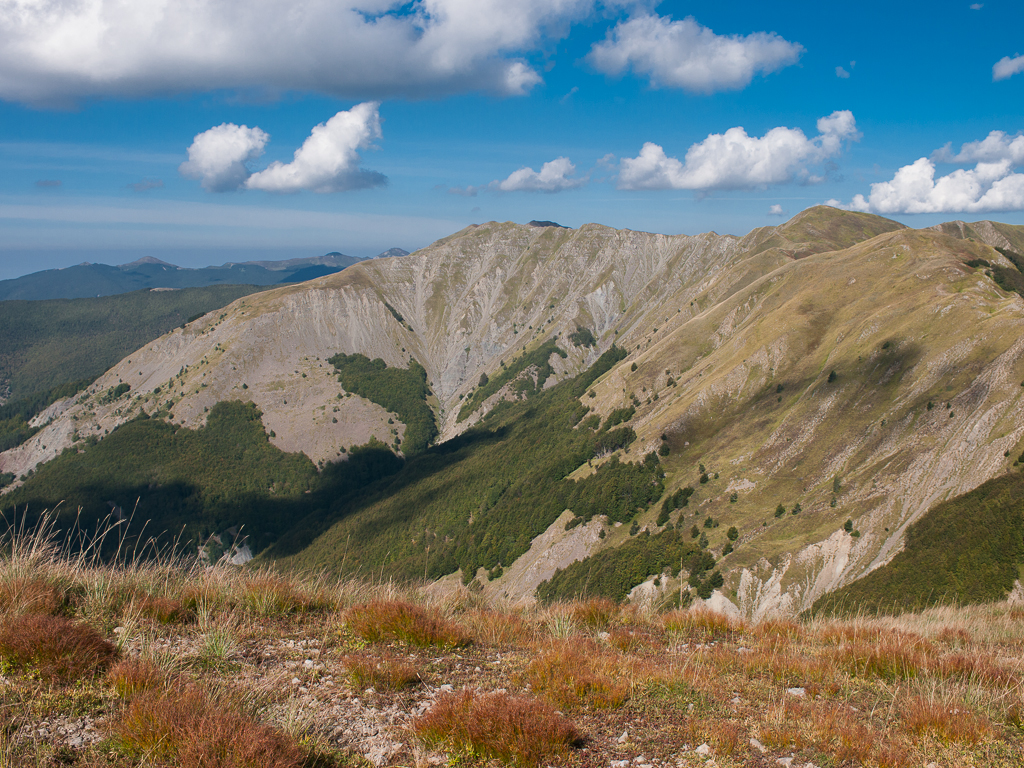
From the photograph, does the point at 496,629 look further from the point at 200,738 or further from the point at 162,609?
the point at 200,738

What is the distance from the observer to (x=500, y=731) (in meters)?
5.48

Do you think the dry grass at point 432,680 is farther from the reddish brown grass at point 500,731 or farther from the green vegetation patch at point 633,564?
the green vegetation patch at point 633,564

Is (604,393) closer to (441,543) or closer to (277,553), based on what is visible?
(441,543)

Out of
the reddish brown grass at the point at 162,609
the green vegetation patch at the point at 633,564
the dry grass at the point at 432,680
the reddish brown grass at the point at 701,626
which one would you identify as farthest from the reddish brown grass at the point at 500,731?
the green vegetation patch at the point at 633,564

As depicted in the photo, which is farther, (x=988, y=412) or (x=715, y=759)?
(x=988, y=412)

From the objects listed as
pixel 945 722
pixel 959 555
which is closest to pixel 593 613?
pixel 945 722

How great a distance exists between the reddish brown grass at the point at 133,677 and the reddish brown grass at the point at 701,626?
895 centimetres

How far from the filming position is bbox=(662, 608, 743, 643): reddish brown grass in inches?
422

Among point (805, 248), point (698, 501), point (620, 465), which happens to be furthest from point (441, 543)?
point (805, 248)

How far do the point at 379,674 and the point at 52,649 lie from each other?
12.4ft

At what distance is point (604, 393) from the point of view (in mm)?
156750

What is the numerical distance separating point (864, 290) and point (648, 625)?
125 m

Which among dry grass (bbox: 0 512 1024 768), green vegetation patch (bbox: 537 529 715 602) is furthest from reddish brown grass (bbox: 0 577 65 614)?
green vegetation patch (bbox: 537 529 715 602)

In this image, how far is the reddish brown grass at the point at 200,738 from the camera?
176 inches
